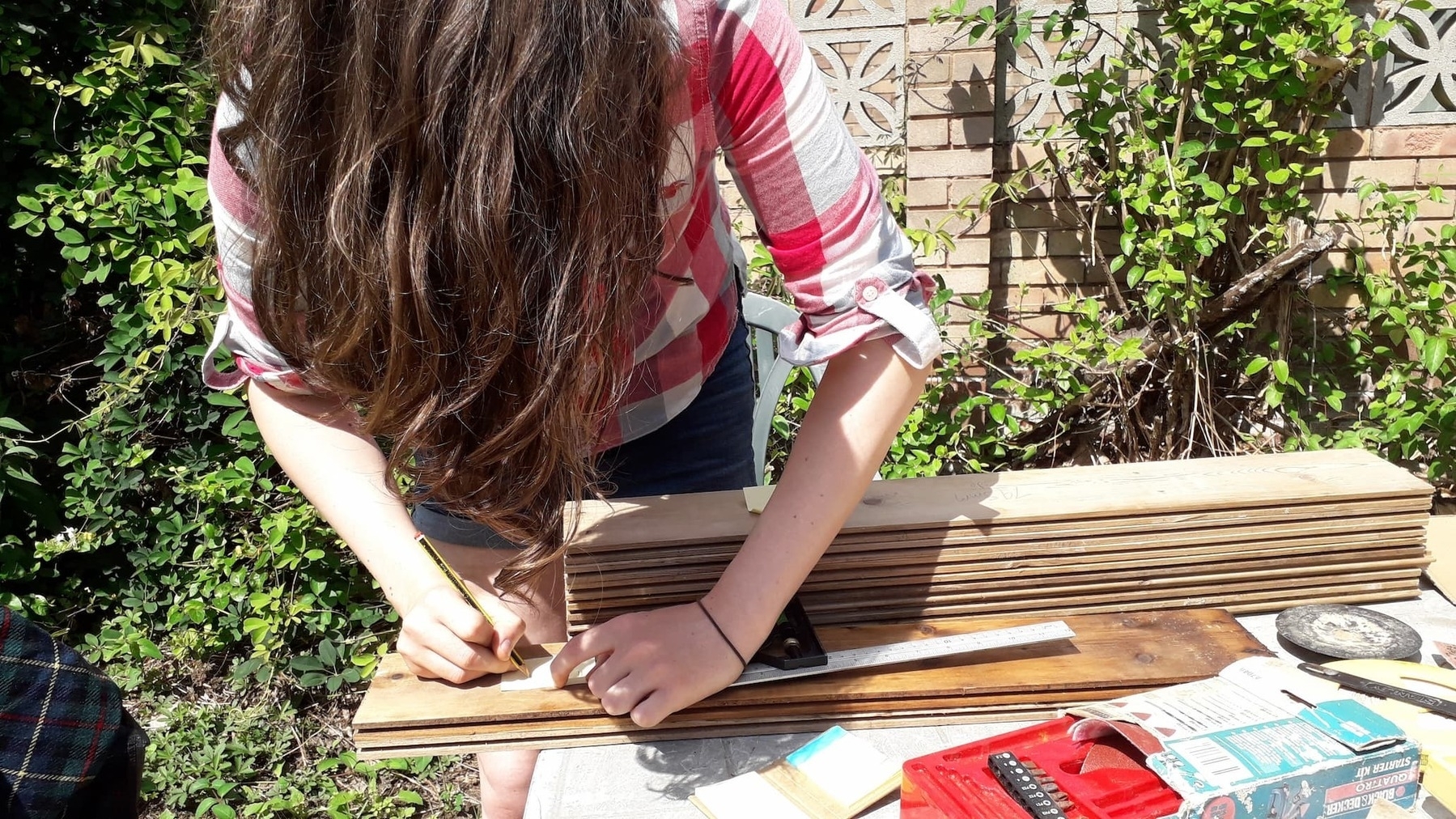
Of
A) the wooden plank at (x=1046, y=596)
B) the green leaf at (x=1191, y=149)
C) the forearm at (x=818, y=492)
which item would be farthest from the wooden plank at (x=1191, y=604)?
the green leaf at (x=1191, y=149)

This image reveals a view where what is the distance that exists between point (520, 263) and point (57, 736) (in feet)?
2.81

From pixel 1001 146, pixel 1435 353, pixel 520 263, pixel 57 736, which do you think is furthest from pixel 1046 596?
pixel 1001 146

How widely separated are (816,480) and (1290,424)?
2997 mm

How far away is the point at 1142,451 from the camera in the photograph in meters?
3.70

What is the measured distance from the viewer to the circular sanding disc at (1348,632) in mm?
1344

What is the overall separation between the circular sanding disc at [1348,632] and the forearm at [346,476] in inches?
47.3

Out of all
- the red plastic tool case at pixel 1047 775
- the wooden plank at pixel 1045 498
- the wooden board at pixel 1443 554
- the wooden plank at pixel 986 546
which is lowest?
the wooden board at pixel 1443 554

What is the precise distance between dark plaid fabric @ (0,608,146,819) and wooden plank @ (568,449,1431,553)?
637 mm

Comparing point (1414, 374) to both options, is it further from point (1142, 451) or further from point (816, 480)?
point (816, 480)

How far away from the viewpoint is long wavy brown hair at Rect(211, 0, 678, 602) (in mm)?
903

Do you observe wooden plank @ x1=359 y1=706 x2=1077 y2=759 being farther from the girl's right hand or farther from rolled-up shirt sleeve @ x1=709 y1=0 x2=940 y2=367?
rolled-up shirt sleeve @ x1=709 y1=0 x2=940 y2=367

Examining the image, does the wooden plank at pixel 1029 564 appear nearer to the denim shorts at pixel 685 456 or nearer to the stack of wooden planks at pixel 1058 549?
the stack of wooden planks at pixel 1058 549

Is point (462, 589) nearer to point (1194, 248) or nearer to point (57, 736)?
point (57, 736)

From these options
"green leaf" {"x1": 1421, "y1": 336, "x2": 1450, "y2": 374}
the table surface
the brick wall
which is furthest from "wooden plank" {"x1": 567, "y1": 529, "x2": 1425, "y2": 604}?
the brick wall
